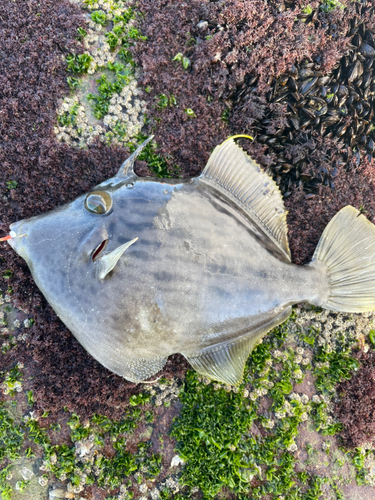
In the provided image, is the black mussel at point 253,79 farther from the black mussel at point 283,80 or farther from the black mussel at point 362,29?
the black mussel at point 362,29

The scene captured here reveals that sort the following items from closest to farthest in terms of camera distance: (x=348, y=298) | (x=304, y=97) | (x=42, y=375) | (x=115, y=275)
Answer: (x=115, y=275) < (x=348, y=298) < (x=42, y=375) < (x=304, y=97)

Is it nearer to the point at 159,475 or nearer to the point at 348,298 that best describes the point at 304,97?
the point at 348,298

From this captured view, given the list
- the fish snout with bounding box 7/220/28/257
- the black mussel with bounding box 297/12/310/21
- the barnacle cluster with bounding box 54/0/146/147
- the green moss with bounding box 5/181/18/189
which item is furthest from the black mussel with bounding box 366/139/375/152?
the green moss with bounding box 5/181/18/189

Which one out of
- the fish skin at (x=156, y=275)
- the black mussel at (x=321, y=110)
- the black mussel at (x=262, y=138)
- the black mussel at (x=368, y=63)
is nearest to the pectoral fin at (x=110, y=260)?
the fish skin at (x=156, y=275)

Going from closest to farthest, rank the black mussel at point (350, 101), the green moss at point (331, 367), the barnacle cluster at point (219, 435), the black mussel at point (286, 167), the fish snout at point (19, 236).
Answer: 1. the fish snout at point (19, 236)
2. the barnacle cluster at point (219, 435)
3. the green moss at point (331, 367)
4. the black mussel at point (286, 167)
5. the black mussel at point (350, 101)

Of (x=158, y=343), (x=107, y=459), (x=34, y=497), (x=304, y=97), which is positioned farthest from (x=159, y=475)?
(x=304, y=97)
